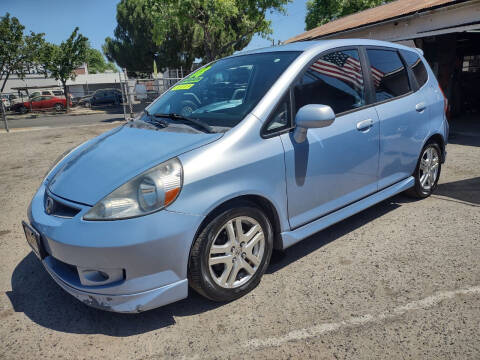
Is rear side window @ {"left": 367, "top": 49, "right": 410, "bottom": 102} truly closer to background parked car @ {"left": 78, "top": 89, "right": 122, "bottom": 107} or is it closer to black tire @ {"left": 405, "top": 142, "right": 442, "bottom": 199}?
black tire @ {"left": 405, "top": 142, "right": 442, "bottom": 199}

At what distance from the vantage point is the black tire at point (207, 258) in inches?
84.2

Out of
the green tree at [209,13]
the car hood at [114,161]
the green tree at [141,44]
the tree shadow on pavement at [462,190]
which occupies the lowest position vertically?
the tree shadow on pavement at [462,190]

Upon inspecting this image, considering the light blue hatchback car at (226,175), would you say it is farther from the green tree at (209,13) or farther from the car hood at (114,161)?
the green tree at (209,13)

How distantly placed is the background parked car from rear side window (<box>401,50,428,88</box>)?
28065 mm

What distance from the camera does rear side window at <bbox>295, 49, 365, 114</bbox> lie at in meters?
2.72

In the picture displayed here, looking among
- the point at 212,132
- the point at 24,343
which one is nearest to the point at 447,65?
the point at 212,132

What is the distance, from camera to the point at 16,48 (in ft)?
77.2

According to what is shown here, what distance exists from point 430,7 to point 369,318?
10.7 meters

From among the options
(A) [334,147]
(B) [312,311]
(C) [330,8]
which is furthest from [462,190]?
(C) [330,8]

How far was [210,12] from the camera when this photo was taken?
15.0 meters

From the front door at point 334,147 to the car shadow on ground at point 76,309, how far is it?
60 centimetres

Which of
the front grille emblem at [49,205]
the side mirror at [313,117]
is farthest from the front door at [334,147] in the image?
the front grille emblem at [49,205]

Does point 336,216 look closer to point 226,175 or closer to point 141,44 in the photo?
point 226,175

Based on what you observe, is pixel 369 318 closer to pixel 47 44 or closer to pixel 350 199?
pixel 350 199
